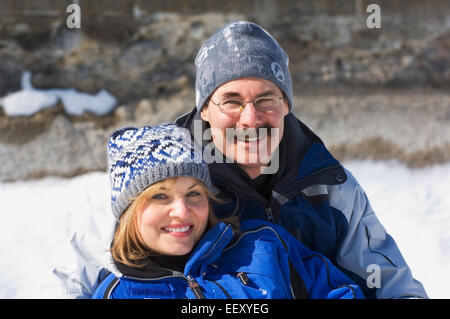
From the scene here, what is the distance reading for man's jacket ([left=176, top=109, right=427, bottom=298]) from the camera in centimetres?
155

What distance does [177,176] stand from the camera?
135cm

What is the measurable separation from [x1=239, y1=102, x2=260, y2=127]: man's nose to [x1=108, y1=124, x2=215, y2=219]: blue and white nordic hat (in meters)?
0.16

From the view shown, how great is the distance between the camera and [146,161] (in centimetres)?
133

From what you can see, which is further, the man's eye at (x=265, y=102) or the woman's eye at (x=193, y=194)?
the man's eye at (x=265, y=102)

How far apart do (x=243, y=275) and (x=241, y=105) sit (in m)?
0.48

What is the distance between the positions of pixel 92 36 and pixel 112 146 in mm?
2145

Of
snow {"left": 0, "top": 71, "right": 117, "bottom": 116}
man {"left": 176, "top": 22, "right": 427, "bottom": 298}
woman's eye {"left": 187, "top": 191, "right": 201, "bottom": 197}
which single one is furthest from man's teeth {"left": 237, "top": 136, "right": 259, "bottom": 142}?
snow {"left": 0, "top": 71, "right": 117, "bottom": 116}

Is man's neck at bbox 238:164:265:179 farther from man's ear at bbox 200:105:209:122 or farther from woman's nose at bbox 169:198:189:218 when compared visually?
woman's nose at bbox 169:198:189:218

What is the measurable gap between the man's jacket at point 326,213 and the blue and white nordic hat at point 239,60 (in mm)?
212

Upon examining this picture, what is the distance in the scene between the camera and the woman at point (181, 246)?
1.28 m

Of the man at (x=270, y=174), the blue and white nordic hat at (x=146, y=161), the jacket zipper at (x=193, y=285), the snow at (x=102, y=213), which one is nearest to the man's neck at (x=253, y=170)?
the man at (x=270, y=174)

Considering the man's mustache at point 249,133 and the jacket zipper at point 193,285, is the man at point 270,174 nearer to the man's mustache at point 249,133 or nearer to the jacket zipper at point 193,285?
the man's mustache at point 249,133

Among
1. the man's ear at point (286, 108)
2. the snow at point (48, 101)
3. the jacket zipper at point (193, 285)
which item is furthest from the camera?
the snow at point (48, 101)

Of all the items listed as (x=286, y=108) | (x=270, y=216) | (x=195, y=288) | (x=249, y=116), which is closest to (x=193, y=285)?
(x=195, y=288)
